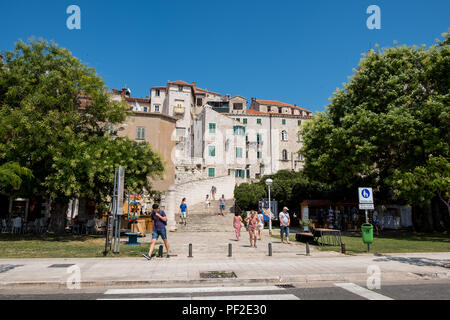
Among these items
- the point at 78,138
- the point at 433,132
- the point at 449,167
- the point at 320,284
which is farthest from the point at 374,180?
the point at 78,138

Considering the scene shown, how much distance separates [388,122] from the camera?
1973cm

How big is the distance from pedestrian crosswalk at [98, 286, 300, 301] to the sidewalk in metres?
0.62

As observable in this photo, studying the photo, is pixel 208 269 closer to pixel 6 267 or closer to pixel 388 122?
pixel 6 267

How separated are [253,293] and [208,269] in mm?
2905

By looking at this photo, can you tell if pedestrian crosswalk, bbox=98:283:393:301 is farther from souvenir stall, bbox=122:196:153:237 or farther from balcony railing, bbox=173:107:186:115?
balcony railing, bbox=173:107:186:115

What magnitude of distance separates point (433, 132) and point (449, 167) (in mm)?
10127

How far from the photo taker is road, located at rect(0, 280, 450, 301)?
20.2 feet

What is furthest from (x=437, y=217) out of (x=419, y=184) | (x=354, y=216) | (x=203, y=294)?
(x=203, y=294)

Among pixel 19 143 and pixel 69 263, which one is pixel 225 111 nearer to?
pixel 19 143

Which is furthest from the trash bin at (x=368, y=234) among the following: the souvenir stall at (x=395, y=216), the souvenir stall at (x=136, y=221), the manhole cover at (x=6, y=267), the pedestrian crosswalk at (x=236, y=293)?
the souvenir stall at (x=395, y=216)

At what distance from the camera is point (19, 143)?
52.1 feet

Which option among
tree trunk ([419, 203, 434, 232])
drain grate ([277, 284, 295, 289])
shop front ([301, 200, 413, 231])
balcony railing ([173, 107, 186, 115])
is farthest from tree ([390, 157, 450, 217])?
balcony railing ([173, 107, 186, 115])

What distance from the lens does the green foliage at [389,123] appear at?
18906mm

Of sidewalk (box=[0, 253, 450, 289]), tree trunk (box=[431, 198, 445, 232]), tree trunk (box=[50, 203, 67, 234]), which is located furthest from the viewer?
tree trunk (box=[431, 198, 445, 232])
